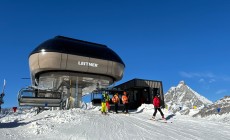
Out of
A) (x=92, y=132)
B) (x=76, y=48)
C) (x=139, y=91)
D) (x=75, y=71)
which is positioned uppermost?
(x=76, y=48)

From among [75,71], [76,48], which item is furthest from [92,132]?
[76,48]

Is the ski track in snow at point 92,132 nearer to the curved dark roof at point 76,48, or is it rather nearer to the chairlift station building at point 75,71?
the chairlift station building at point 75,71

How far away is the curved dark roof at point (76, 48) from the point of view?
3158 centimetres

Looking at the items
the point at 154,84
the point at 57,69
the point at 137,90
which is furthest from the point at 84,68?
the point at 154,84

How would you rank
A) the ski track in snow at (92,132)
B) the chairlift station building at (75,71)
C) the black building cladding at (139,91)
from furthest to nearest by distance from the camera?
the black building cladding at (139,91) → the chairlift station building at (75,71) → the ski track in snow at (92,132)

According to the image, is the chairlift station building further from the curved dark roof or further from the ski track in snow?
the ski track in snow

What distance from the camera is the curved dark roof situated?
3158cm

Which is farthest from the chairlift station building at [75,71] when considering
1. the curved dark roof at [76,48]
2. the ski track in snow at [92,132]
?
the ski track in snow at [92,132]

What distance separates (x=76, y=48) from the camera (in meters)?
32.5

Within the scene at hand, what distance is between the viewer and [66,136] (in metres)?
10.7

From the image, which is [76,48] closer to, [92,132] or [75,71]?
[75,71]

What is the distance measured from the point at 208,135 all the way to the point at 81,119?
6.98 m

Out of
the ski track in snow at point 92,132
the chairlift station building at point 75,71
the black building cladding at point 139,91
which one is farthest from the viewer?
the black building cladding at point 139,91

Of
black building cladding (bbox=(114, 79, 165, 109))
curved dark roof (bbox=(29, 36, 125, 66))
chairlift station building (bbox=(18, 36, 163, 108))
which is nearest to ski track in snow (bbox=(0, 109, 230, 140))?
chairlift station building (bbox=(18, 36, 163, 108))
